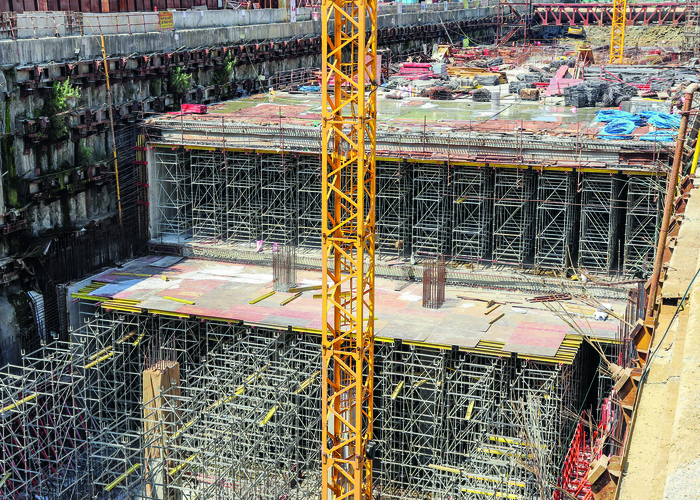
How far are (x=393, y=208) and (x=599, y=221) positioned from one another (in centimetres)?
809

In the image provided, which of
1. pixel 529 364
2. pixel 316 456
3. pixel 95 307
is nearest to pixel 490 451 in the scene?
pixel 529 364

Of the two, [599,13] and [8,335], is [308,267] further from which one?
[599,13]

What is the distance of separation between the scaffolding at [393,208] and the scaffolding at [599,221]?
6899 millimetres

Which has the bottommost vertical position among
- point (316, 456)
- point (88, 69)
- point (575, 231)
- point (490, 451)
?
point (316, 456)

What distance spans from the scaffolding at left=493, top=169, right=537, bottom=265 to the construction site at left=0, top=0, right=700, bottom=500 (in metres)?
0.14

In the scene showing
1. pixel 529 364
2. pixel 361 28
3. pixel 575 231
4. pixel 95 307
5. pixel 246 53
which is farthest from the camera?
pixel 246 53

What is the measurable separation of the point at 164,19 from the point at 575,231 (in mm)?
22235

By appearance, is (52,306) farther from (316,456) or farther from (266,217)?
(316,456)

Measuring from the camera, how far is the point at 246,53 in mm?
50844

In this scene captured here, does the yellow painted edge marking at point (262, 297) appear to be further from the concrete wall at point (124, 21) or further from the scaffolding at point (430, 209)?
the concrete wall at point (124, 21)

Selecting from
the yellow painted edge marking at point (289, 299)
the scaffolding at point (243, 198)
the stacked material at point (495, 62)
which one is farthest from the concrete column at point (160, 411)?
the stacked material at point (495, 62)

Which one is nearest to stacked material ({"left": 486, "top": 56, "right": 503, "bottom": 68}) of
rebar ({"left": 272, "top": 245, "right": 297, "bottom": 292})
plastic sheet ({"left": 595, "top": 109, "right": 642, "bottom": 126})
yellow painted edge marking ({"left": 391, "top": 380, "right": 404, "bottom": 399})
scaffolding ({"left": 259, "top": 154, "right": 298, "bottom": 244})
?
plastic sheet ({"left": 595, "top": 109, "right": 642, "bottom": 126})

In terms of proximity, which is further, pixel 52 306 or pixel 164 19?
pixel 164 19

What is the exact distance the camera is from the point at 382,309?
102 feet
